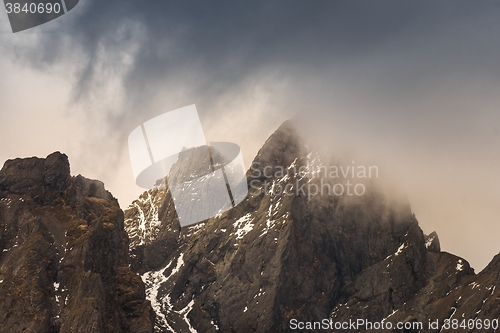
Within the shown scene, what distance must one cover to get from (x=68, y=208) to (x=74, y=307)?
1765 inches

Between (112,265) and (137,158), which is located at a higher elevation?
(137,158)

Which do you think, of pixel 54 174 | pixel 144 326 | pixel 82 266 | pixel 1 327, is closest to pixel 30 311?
pixel 1 327

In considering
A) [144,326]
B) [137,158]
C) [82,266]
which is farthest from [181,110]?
[144,326]

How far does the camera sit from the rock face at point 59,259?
146000 mm

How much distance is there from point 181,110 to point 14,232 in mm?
65031

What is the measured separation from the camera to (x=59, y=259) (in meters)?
163

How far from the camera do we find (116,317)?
166500 millimetres

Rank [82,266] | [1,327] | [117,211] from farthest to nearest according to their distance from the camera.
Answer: [117,211] < [82,266] < [1,327]

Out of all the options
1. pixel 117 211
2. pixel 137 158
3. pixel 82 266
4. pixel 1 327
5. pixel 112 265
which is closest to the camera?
pixel 1 327

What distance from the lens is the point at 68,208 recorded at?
185 m

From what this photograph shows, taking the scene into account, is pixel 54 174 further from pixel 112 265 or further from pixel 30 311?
pixel 30 311

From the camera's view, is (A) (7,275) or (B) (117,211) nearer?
(A) (7,275)

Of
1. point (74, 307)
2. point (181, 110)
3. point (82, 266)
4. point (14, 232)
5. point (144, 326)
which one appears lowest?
point (144, 326)

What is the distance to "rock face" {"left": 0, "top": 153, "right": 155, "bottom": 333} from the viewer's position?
479 ft
